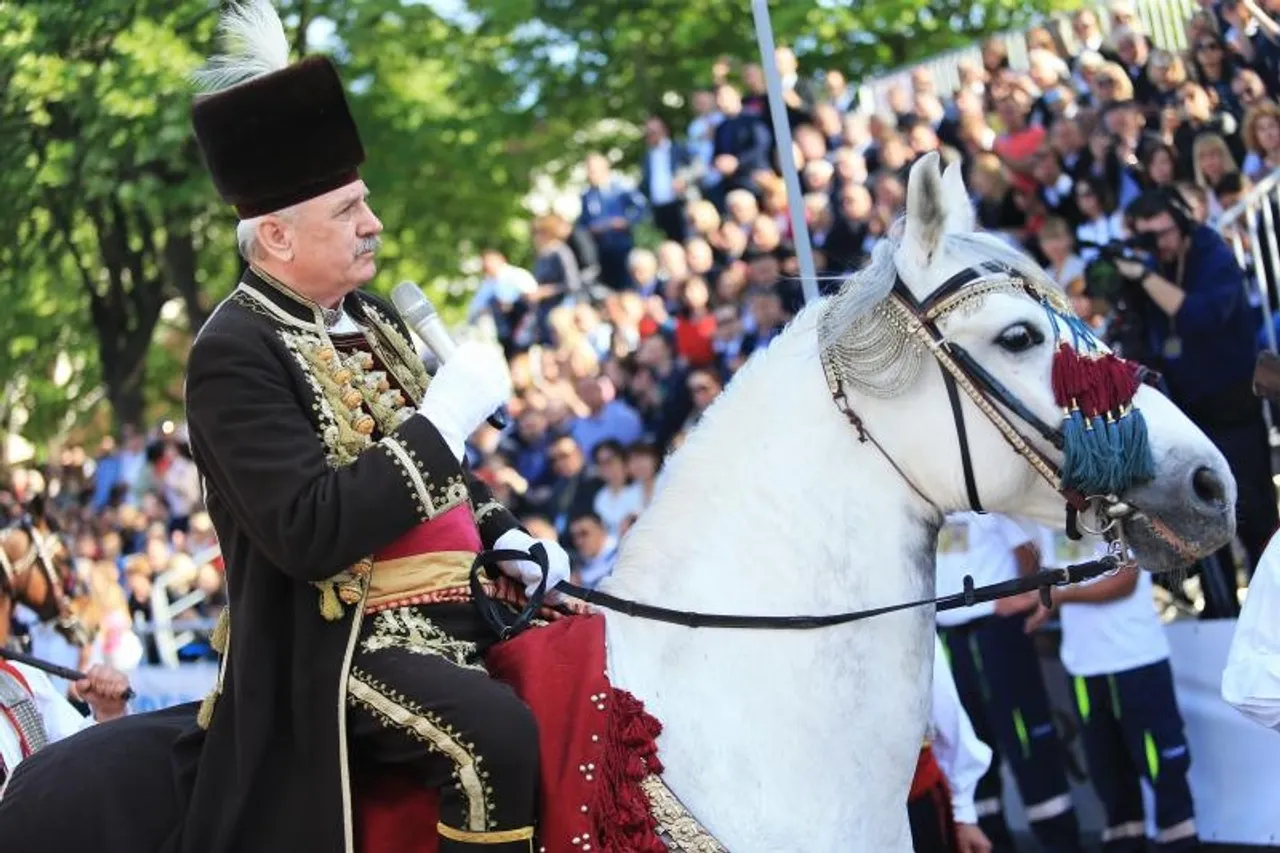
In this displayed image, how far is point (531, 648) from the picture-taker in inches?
183


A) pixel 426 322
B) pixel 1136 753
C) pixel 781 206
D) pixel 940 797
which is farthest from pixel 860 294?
pixel 781 206

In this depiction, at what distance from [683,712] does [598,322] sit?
1259 centimetres

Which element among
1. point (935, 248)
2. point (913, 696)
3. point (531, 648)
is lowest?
point (913, 696)

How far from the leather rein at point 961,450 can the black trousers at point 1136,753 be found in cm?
504

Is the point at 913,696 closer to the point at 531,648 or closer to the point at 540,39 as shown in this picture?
the point at 531,648

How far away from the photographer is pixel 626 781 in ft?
14.4

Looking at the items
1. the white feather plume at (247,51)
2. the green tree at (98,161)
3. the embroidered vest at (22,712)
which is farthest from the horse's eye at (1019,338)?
the green tree at (98,161)

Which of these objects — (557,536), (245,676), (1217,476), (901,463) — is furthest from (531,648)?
(557,536)

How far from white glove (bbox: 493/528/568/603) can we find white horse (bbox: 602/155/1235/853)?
0.23 metres

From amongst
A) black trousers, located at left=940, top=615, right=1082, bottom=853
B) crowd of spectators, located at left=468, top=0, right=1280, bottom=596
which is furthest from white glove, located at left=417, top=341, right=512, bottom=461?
crowd of spectators, located at left=468, top=0, right=1280, bottom=596

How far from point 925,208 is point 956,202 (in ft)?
0.75

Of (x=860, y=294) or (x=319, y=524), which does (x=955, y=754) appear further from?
(x=319, y=524)

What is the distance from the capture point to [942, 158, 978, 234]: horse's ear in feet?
15.6

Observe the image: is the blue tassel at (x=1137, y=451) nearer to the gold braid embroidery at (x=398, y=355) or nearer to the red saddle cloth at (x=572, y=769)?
the red saddle cloth at (x=572, y=769)
